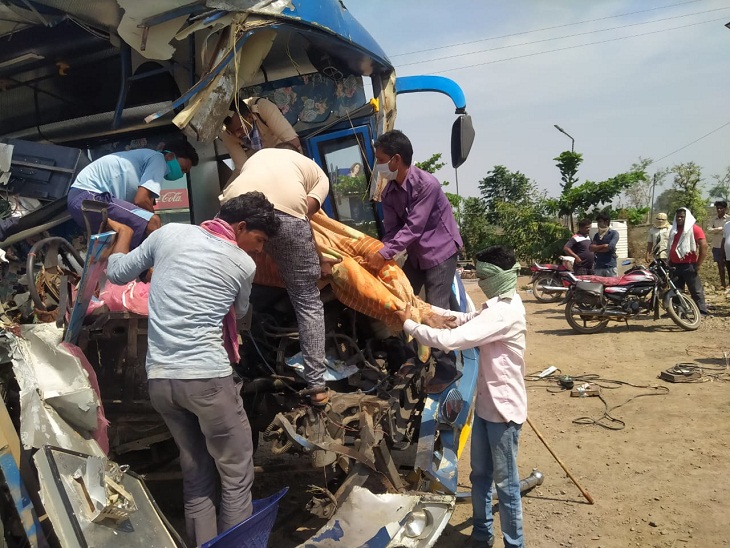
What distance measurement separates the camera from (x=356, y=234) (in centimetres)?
372

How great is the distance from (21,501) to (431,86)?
4.01 meters

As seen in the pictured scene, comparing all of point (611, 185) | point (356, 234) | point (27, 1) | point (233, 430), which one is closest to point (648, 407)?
point (356, 234)

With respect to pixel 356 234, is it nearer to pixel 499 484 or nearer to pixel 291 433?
pixel 291 433

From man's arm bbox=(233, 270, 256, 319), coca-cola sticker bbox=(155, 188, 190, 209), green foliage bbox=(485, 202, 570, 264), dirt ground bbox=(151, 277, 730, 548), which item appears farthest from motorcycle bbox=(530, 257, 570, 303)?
man's arm bbox=(233, 270, 256, 319)

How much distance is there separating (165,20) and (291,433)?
2.36 metres

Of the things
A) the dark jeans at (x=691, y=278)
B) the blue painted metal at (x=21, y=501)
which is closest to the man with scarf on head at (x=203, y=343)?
the blue painted metal at (x=21, y=501)

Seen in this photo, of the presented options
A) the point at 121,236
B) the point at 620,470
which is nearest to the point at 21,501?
the point at 121,236

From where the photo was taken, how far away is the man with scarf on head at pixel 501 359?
3100mm

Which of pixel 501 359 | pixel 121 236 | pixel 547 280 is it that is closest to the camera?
pixel 501 359

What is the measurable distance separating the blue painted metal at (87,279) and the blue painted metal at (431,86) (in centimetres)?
282

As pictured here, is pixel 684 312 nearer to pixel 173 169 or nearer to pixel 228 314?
pixel 173 169

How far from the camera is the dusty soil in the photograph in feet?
11.5

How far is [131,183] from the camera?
374 centimetres

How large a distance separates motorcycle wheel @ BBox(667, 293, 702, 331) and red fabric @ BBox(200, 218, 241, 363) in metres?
8.10
